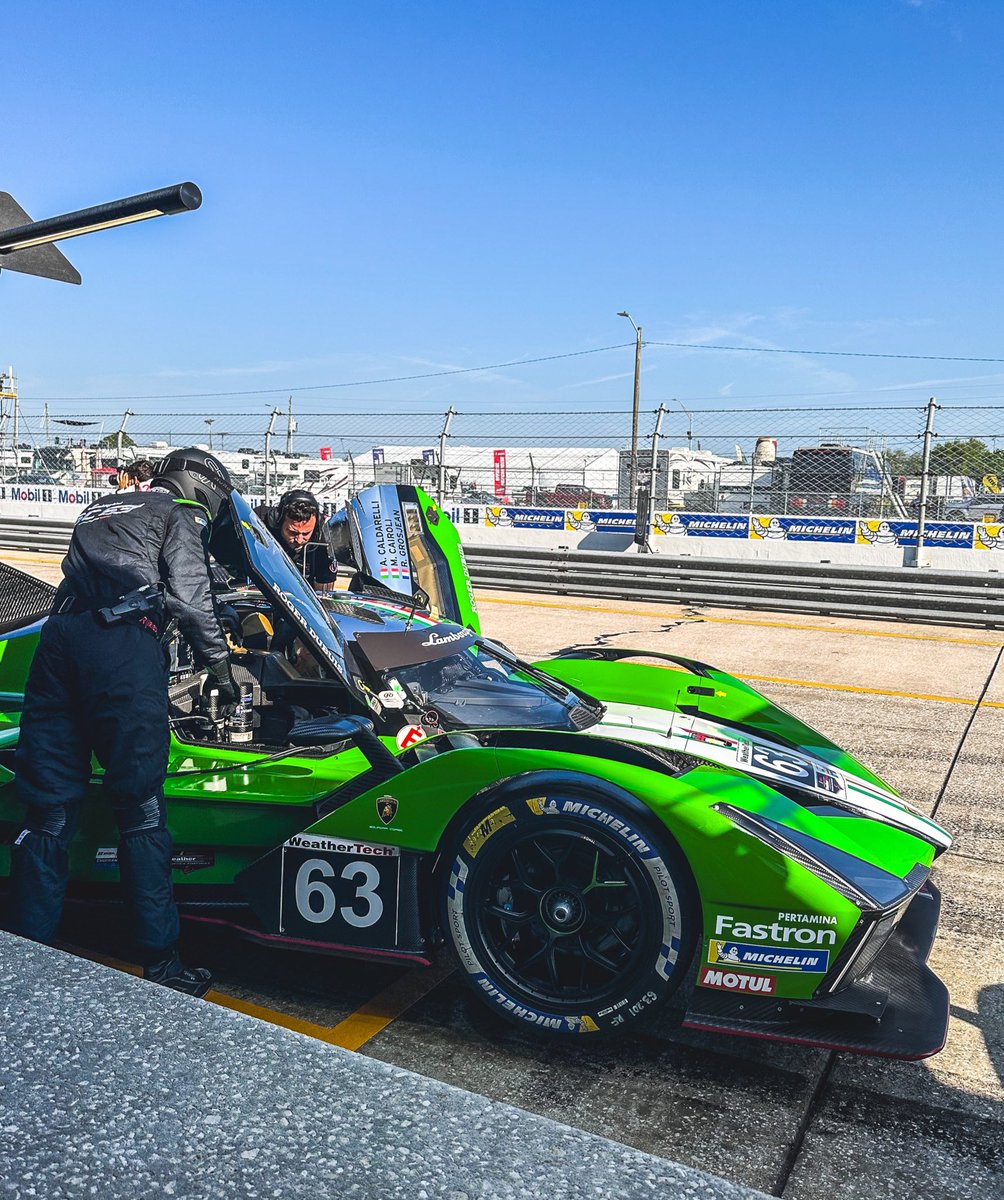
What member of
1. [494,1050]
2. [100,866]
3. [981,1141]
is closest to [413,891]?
[494,1050]

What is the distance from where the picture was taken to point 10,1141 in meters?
1.36

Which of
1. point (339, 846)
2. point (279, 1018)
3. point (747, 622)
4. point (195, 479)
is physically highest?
point (195, 479)

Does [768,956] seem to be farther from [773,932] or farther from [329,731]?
[329,731]

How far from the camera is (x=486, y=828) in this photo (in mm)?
2973

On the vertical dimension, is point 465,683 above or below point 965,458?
below

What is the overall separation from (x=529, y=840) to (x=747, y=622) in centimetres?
930

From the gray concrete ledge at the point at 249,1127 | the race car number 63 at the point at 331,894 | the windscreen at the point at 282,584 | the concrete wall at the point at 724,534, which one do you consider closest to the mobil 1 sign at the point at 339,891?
the race car number 63 at the point at 331,894

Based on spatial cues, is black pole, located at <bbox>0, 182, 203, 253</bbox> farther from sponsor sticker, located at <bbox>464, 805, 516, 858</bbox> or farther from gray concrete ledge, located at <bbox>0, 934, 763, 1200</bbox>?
gray concrete ledge, located at <bbox>0, 934, 763, 1200</bbox>

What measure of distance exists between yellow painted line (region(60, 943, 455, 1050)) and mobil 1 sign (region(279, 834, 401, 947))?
0.23 meters

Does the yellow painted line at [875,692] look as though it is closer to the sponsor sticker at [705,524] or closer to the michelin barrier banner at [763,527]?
the michelin barrier banner at [763,527]

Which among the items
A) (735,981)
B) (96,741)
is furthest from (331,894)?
(735,981)

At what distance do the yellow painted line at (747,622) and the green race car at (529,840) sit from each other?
763 cm

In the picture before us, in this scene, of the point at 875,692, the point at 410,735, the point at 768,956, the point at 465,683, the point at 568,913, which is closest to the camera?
the point at 768,956

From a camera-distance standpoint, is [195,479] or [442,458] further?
[442,458]
